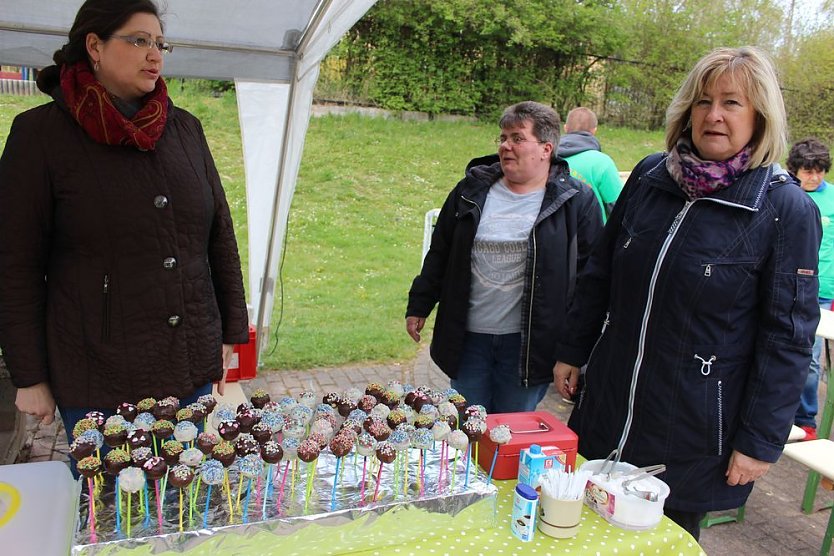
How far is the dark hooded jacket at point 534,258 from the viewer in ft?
8.71

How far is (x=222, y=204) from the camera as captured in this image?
220 cm

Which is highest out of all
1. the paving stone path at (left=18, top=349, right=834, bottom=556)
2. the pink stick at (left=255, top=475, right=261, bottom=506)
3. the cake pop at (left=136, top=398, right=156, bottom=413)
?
the cake pop at (left=136, top=398, right=156, bottom=413)

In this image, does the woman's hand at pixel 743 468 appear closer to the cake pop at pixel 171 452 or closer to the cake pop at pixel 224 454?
the cake pop at pixel 224 454

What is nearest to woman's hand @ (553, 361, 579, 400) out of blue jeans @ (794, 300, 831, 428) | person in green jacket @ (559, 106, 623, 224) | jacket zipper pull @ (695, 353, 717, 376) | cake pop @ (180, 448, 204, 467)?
jacket zipper pull @ (695, 353, 717, 376)

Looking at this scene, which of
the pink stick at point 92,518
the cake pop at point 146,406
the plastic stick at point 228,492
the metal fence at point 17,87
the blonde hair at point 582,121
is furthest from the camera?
the metal fence at point 17,87

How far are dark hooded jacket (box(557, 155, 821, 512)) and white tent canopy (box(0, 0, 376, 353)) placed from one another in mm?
1812

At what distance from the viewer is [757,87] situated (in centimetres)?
182

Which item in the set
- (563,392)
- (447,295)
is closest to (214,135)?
(447,295)

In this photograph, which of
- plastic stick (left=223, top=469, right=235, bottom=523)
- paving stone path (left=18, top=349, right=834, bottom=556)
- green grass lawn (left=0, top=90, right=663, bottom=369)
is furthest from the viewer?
green grass lawn (left=0, top=90, right=663, bottom=369)

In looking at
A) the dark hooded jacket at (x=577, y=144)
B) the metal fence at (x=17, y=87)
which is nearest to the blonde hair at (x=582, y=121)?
the dark hooded jacket at (x=577, y=144)

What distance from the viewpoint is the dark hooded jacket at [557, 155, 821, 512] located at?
181cm

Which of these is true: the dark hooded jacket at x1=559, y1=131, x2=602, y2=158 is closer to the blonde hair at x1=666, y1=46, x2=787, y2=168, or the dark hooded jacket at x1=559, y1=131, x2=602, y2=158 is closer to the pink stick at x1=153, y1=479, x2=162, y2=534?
the blonde hair at x1=666, y1=46, x2=787, y2=168

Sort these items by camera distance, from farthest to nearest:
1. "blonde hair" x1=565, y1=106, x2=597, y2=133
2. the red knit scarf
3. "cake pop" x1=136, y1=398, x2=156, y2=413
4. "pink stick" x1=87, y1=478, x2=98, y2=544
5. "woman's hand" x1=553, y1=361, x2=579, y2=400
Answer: "blonde hair" x1=565, y1=106, x2=597, y2=133, "woman's hand" x1=553, y1=361, x2=579, y2=400, the red knit scarf, "cake pop" x1=136, y1=398, x2=156, y2=413, "pink stick" x1=87, y1=478, x2=98, y2=544

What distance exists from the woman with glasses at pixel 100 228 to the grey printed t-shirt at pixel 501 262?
1139 mm
